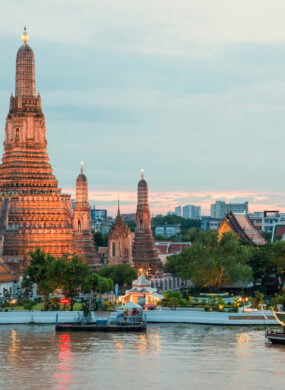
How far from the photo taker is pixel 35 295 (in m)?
101

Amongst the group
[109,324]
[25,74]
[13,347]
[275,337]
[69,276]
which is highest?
[25,74]

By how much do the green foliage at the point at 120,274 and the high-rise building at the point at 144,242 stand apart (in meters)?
9.45

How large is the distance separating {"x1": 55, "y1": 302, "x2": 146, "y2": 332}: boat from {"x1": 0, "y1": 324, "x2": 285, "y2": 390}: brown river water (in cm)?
86

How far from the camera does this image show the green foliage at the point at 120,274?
107 metres

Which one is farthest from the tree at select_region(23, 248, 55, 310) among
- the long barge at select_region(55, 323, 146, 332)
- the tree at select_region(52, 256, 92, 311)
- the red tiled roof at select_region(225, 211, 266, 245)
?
the red tiled roof at select_region(225, 211, 266, 245)

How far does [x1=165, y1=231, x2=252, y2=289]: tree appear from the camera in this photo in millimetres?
96125

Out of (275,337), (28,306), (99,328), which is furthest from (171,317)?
(275,337)

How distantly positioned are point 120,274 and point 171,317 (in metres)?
26.0

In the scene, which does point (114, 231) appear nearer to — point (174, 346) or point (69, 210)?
point (69, 210)

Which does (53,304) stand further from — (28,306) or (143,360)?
(143,360)

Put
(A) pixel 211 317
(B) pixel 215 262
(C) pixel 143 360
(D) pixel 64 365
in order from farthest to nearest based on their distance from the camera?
1. (B) pixel 215 262
2. (A) pixel 211 317
3. (C) pixel 143 360
4. (D) pixel 64 365

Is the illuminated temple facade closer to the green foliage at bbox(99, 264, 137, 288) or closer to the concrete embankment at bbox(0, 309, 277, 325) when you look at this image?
the green foliage at bbox(99, 264, 137, 288)

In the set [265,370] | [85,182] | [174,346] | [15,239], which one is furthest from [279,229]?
[265,370]

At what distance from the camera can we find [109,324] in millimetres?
77125
